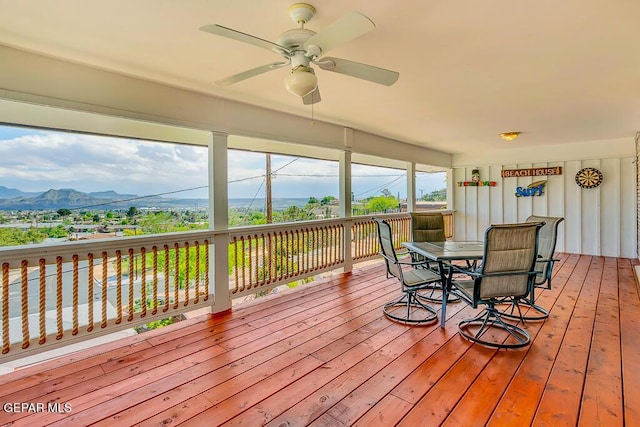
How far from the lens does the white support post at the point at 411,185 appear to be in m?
7.00

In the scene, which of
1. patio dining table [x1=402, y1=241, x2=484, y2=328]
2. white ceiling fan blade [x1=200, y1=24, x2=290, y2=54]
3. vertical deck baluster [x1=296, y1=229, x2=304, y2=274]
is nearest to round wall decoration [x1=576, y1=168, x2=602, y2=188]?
patio dining table [x1=402, y1=241, x2=484, y2=328]

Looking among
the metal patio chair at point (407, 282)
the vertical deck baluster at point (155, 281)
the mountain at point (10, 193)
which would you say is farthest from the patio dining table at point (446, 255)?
the mountain at point (10, 193)

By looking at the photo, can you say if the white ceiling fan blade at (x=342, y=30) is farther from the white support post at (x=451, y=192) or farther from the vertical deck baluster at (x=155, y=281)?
the white support post at (x=451, y=192)

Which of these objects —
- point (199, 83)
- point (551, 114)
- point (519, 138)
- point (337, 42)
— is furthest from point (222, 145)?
point (519, 138)

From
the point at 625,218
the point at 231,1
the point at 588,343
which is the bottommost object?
the point at 588,343

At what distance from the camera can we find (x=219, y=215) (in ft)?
12.0

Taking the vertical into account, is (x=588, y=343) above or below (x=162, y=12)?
below

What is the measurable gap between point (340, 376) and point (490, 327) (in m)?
1.76

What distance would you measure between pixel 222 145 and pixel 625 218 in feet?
25.4

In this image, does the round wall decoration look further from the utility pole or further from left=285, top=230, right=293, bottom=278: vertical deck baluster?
the utility pole

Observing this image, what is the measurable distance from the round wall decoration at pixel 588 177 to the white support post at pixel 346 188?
5.15 m

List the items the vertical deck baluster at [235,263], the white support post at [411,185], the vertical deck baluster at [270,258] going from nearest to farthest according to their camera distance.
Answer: the vertical deck baluster at [235,263]
the vertical deck baluster at [270,258]
the white support post at [411,185]

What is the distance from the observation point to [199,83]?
3.16 meters

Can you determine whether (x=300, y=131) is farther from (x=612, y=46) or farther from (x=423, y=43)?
(x=612, y=46)
